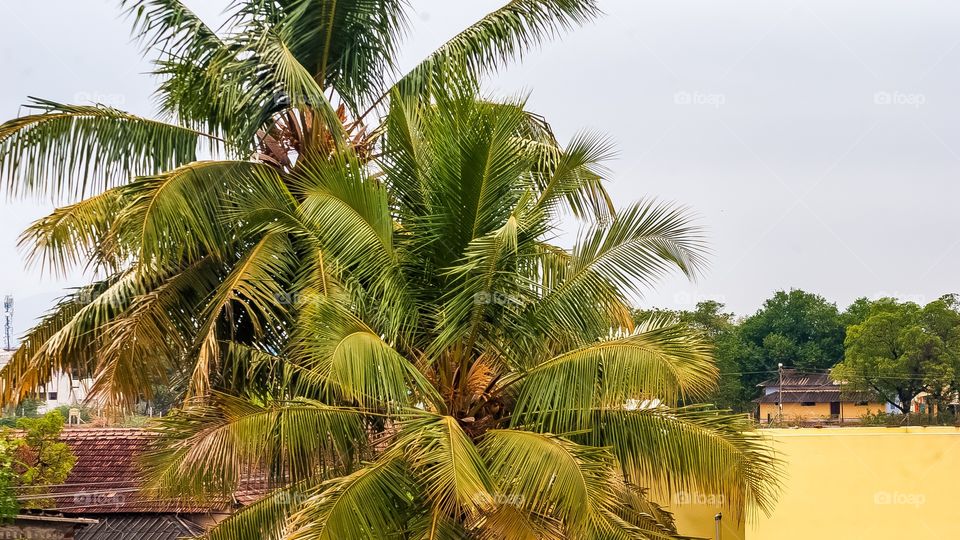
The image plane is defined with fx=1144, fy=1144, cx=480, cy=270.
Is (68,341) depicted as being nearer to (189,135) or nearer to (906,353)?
(189,135)

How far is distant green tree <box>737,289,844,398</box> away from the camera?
72000 mm

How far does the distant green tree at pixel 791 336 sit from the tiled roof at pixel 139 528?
2137 inches

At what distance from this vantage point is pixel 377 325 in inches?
406

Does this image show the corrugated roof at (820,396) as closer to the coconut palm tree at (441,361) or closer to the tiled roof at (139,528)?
the tiled roof at (139,528)

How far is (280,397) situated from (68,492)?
38.3 ft

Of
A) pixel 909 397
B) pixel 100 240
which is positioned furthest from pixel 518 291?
pixel 909 397

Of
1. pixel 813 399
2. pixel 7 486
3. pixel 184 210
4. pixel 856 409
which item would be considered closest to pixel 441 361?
pixel 184 210

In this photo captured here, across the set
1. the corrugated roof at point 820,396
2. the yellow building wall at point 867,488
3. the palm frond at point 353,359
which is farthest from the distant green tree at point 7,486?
the corrugated roof at point 820,396

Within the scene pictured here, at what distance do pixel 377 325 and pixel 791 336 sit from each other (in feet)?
223

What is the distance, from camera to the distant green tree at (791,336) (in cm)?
7200

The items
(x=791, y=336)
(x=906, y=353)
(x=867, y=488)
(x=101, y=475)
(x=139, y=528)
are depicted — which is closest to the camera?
(x=867, y=488)

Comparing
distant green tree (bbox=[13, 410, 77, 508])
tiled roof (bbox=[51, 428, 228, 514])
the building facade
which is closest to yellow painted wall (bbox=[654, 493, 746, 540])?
tiled roof (bbox=[51, 428, 228, 514])

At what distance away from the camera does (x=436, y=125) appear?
1038 centimetres

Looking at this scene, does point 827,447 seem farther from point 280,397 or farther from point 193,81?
point 193,81
